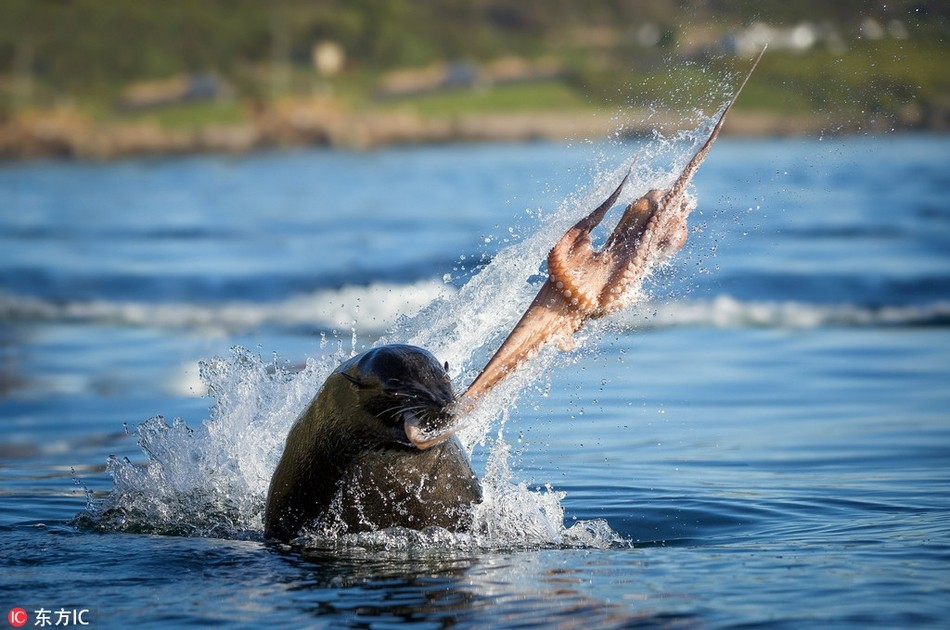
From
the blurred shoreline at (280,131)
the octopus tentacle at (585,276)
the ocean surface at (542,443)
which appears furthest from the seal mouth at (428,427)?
the blurred shoreline at (280,131)

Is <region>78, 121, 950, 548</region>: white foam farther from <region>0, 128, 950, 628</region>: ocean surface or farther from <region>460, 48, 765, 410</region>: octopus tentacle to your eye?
<region>460, 48, 765, 410</region>: octopus tentacle

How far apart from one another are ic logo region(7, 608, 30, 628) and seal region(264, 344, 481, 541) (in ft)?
4.06

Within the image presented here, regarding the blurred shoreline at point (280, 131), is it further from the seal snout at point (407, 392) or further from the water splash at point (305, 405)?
the seal snout at point (407, 392)

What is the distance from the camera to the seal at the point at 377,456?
5.60 m

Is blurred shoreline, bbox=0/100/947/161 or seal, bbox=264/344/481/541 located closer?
seal, bbox=264/344/481/541

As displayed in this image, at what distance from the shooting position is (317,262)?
75.9 ft

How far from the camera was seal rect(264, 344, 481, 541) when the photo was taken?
5.60 metres

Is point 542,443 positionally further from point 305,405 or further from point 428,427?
point 428,427

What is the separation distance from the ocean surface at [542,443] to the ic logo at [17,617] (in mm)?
95

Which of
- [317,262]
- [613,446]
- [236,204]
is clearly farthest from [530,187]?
[613,446]

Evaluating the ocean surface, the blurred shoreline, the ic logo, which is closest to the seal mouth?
the ocean surface

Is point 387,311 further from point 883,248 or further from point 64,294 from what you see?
point 883,248

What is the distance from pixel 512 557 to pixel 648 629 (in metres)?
1.12

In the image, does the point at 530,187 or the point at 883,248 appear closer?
the point at 883,248
